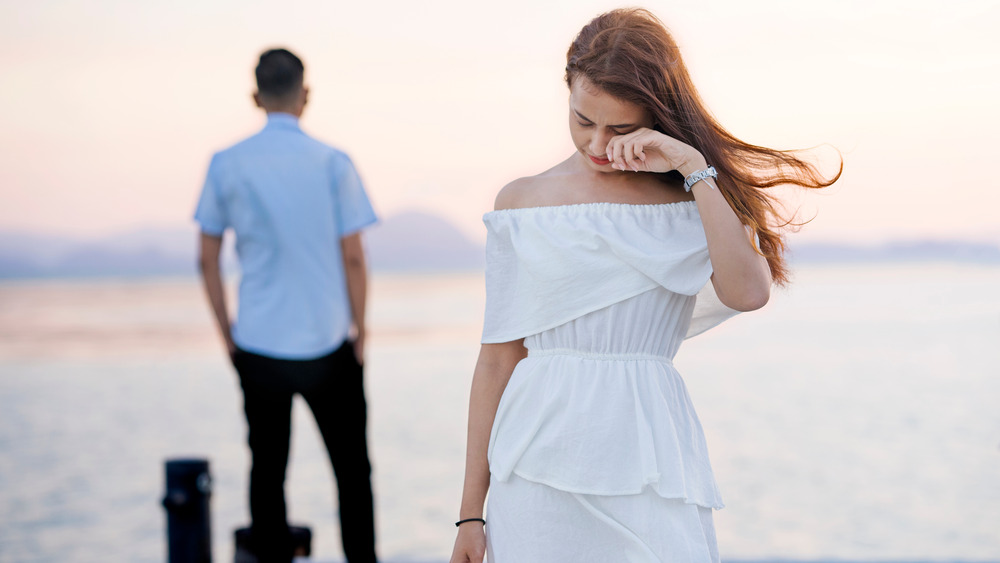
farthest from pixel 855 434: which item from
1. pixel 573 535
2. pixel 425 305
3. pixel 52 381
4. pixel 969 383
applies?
pixel 425 305

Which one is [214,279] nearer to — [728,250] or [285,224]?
[285,224]

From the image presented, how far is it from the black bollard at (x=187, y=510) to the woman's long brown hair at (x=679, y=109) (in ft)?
7.60

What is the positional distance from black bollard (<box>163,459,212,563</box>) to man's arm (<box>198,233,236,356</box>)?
53cm

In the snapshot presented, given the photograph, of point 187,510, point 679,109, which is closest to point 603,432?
point 679,109

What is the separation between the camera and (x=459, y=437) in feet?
21.2

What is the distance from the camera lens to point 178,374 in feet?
31.6

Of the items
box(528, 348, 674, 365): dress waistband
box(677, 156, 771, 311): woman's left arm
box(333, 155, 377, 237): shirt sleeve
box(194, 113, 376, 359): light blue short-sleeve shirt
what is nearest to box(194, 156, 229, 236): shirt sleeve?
box(194, 113, 376, 359): light blue short-sleeve shirt

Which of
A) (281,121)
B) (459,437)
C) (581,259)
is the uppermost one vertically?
(281,121)

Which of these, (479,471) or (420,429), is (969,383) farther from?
(479,471)

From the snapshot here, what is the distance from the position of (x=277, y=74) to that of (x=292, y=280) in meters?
0.69

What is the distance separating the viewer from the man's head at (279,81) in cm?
274

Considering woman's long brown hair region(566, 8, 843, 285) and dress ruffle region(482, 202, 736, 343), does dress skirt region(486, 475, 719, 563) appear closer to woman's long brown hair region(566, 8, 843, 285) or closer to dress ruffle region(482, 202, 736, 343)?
dress ruffle region(482, 202, 736, 343)

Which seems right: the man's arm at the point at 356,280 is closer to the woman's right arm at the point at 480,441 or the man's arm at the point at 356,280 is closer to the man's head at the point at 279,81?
the man's head at the point at 279,81

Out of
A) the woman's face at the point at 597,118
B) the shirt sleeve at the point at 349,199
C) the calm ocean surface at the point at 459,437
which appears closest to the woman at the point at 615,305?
the woman's face at the point at 597,118
